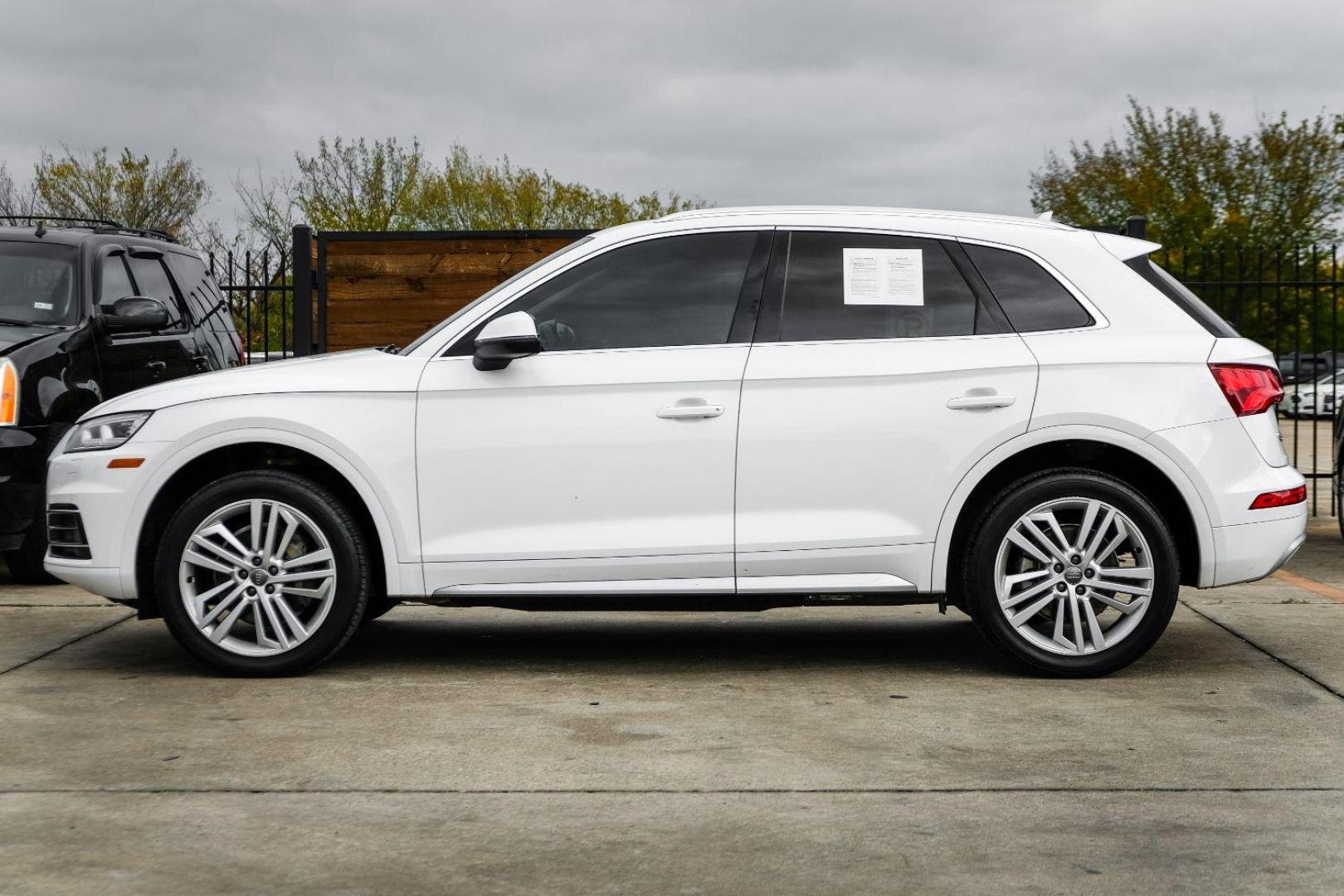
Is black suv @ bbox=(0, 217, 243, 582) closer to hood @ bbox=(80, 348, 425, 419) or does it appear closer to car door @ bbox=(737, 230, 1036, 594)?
hood @ bbox=(80, 348, 425, 419)

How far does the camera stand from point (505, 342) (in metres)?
5.95

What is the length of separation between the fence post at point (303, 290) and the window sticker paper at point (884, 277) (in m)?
6.65

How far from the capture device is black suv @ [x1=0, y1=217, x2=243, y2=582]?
8.27 meters

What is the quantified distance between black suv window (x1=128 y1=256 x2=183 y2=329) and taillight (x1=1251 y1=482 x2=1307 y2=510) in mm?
6429

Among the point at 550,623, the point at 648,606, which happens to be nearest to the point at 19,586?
the point at 550,623

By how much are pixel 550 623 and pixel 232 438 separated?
2.14m

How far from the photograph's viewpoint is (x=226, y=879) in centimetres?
381

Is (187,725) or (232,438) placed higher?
(232,438)

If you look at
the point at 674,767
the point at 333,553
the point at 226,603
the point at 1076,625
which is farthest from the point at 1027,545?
the point at 226,603

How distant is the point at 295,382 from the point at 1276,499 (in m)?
3.76

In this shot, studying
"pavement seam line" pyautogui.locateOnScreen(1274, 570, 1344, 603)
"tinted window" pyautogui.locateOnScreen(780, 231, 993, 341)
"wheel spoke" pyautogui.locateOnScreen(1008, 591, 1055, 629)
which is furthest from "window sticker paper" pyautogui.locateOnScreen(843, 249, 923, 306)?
"pavement seam line" pyautogui.locateOnScreen(1274, 570, 1344, 603)

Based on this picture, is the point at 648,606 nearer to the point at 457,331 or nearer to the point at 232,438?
the point at 457,331

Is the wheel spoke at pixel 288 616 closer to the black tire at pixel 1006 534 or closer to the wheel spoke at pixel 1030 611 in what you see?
the black tire at pixel 1006 534

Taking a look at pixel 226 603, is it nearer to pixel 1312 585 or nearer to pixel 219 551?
pixel 219 551
